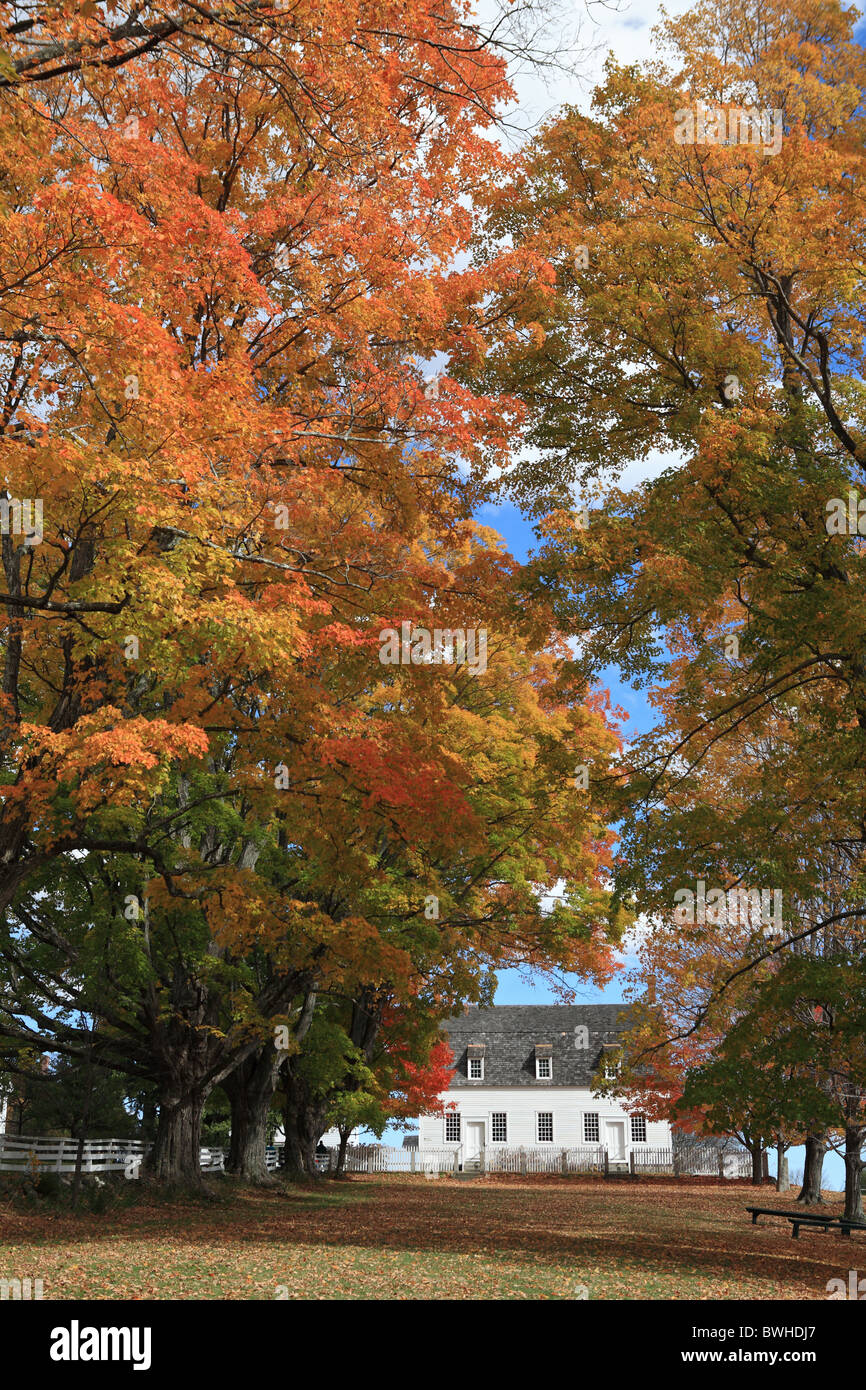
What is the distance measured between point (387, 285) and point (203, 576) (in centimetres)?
484

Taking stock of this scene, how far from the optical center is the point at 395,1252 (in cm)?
1375

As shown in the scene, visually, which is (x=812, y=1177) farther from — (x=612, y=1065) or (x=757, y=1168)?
(x=612, y=1065)

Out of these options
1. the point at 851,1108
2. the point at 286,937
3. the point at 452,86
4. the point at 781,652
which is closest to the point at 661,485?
the point at 781,652

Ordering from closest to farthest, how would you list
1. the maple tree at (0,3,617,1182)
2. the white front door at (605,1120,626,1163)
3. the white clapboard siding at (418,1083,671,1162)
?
the maple tree at (0,3,617,1182) < the white front door at (605,1120,626,1163) < the white clapboard siding at (418,1083,671,1162)

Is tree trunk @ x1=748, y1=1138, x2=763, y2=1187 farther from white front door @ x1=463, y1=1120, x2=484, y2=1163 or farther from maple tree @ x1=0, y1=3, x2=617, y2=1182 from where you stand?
maple tree @ x1=0, y1=3, x2=617, y2=1182

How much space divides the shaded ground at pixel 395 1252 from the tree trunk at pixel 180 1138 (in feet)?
3.15

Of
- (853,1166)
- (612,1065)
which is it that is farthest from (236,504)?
(853,1166)

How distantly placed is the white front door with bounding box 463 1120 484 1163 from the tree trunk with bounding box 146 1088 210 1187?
36.6 metres

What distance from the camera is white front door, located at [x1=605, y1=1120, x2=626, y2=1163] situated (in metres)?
52.5

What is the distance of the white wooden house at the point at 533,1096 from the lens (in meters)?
53.4

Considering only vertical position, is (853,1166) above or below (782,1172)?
above

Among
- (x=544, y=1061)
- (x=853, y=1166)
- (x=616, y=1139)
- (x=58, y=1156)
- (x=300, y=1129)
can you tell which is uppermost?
(x=58, y=1156)

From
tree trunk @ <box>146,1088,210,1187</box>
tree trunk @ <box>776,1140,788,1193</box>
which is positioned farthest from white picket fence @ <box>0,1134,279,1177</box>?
tree trunk @ <box>776,1140,788,1193</box>

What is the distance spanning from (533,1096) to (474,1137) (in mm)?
3671
